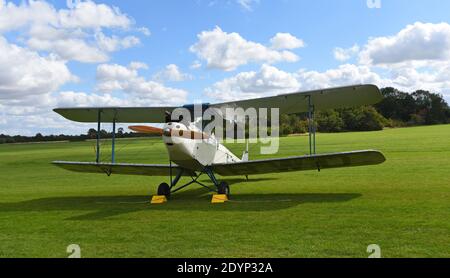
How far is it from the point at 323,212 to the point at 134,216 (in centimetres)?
348

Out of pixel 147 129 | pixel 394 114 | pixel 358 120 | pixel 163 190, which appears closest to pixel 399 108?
pixel 394 114

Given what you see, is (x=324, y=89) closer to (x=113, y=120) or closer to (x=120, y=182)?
(x=113, y=120)

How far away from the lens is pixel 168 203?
10109 millimetres

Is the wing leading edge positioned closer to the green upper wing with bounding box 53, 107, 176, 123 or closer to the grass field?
the green upper wing with bounding box 53, 107, 176, 123

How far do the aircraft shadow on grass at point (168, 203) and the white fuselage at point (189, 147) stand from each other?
909mm

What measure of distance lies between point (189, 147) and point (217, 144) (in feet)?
5.10

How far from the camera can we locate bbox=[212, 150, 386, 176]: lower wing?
376 inches

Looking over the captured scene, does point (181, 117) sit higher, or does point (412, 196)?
point (181, 117)

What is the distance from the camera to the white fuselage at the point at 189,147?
9312 mm

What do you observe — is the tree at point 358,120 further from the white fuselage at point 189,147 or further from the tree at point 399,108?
the white fuselage at point 189,147

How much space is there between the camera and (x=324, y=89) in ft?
32.3

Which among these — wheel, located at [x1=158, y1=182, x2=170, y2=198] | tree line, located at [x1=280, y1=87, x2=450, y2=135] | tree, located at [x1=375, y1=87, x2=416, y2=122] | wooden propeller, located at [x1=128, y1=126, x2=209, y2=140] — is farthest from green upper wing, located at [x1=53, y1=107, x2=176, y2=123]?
tree, located at [x1=375, y1=87, x2=416, y2=122]

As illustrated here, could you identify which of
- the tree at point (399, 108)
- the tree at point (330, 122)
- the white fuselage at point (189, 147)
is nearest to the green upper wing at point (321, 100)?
the white fuselage at point (189, 147)
